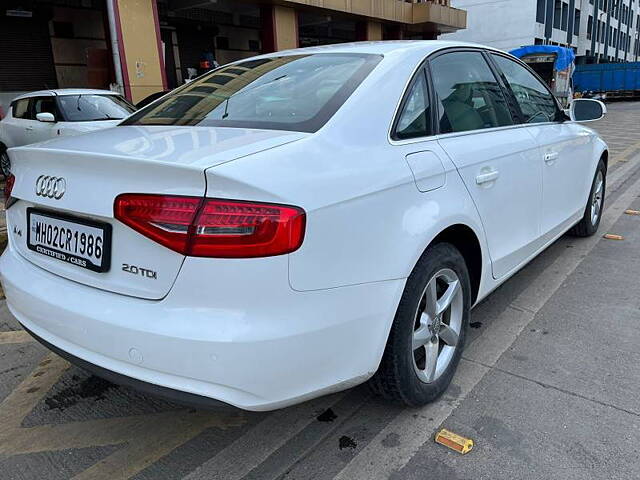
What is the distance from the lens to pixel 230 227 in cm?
166

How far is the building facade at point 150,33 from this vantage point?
1112cm

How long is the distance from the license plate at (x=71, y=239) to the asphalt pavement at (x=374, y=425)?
2.09 ft

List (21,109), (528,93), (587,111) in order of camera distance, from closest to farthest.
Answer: (528,93) → (587,111) → (21,109)

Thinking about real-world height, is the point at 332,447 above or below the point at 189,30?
below

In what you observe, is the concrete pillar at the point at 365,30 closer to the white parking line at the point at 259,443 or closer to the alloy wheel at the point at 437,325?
the alloy wheel at the point at 437,325

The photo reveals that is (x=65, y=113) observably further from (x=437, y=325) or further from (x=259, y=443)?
(x=437, y=325)

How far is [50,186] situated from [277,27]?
13.9 m

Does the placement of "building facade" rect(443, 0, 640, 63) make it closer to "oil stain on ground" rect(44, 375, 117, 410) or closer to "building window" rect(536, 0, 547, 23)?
"building window" rect(536, 0, 547, 23)

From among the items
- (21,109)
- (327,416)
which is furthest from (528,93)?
(21,109)

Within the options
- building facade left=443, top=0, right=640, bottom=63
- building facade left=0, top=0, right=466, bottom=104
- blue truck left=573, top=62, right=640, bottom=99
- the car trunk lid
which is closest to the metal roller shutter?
building facade left=0, top=0, right=466, bottom=104

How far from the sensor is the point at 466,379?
8.94 ft

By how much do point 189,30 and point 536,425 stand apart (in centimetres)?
1665

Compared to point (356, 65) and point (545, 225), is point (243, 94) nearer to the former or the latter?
point (356, 65)

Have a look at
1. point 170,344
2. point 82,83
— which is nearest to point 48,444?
point 170,344
